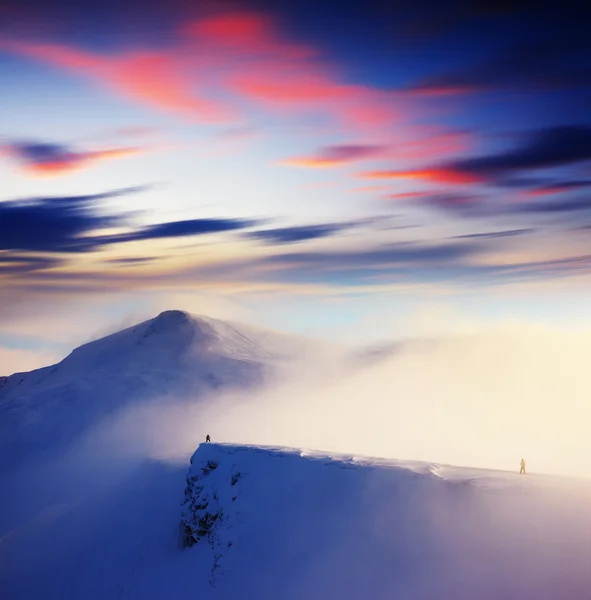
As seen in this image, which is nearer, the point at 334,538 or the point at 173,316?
the point at 334,538

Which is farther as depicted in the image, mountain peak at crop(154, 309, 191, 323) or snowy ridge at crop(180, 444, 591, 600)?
mountain peak at crop(154, 309, 191, 323)

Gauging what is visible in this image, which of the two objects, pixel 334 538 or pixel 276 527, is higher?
pixel 334 538

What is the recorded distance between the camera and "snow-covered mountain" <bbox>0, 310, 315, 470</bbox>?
84688 mm

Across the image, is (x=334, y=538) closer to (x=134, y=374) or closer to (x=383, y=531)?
(x=383, y=531)

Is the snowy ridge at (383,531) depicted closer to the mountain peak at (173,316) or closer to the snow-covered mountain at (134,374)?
Result: the snow-covered mountain at (134,374)

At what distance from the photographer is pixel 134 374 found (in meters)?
97.1

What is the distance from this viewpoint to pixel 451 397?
400 feet

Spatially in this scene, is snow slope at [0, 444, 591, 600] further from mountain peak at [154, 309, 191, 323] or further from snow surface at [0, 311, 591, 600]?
mountain peak at [154, 309, 191, 323]

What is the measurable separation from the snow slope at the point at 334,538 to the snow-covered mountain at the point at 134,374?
38.7 m

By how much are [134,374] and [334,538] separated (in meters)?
71.5

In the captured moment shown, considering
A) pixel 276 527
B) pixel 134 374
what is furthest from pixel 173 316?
pixel 276 527

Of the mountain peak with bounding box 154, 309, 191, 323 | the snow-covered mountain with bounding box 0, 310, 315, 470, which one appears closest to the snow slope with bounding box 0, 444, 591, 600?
the snow-covered mountain with bounding box 0, 310, 315, 470

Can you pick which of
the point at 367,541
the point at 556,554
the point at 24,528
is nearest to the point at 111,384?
the point at 24,528

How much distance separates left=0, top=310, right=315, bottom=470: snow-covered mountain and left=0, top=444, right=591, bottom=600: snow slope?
3867 centimetres
